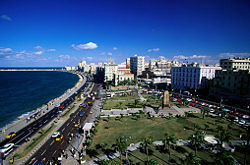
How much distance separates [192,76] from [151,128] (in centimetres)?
7227

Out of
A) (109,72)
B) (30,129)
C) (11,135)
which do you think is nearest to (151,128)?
(30,129)

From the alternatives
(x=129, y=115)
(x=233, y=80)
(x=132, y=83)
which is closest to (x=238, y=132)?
(x=129, y=115)

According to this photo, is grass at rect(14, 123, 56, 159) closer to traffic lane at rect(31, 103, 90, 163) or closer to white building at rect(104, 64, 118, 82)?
traffic lane at rect(31, 103, 90, 163)

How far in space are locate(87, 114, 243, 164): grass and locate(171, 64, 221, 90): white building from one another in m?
45.3

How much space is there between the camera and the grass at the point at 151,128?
42.1 m

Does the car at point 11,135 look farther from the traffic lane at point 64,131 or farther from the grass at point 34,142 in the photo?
the traffic lane at point 64,131

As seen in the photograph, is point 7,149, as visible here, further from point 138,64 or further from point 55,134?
point 138,64

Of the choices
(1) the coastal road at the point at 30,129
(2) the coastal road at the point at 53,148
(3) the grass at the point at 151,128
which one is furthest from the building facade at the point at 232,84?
(1) the coastal road at the point at 30,129

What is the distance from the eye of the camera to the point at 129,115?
62.5 metres

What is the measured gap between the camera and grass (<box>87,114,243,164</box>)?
42119 mm

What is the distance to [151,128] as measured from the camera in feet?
160

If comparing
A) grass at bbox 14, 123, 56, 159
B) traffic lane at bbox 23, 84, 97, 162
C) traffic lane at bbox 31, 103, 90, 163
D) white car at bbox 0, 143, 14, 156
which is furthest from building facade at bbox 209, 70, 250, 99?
white car at bbox 0, 143, 14, 156

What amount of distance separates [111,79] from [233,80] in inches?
4311

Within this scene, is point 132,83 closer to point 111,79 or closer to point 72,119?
point 111,79
